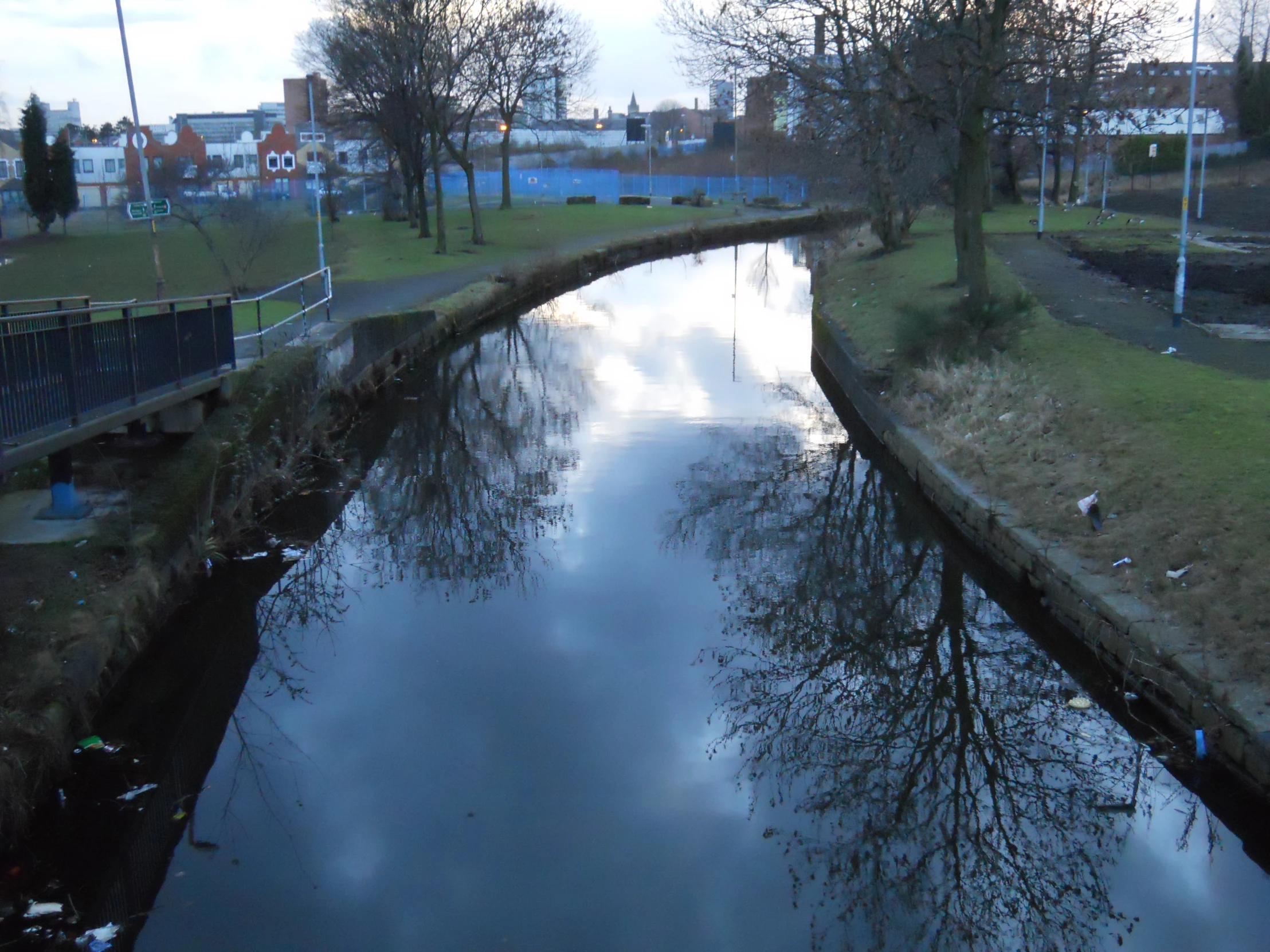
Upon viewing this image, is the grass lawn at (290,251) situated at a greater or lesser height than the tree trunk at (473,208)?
lesser

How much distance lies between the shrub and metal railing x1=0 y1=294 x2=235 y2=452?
917cm

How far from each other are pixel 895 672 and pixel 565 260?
29247 millimetres

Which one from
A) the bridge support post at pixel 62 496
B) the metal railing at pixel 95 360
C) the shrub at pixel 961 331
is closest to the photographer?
the metal railing at pixel 95 360

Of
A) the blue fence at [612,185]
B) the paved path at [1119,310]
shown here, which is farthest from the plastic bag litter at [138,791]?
the blue fence at [612,185]

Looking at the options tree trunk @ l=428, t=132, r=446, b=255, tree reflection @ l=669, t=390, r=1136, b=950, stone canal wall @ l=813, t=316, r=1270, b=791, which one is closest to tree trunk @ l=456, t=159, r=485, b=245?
tree trunk @ l=428, t=132, r=446, b=255

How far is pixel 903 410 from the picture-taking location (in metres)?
15.6

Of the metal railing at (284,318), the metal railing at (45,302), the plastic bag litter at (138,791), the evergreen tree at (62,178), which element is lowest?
the plastic bag litter at (138,791)

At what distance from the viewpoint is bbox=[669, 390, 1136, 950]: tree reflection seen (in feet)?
21.0

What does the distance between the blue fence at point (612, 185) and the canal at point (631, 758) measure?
67.5 m

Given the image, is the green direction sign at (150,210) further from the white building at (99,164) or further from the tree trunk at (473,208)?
the white building at (99,164)

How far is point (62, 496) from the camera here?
33.1 ft

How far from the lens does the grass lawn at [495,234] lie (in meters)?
36.0

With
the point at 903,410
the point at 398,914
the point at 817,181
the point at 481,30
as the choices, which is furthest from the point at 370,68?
the point at 398,914

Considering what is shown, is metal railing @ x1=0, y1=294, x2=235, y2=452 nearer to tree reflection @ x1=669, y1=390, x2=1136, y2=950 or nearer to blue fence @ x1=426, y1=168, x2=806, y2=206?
tree reflection @ x1=669, y1=390, x2=1136, y2=950
